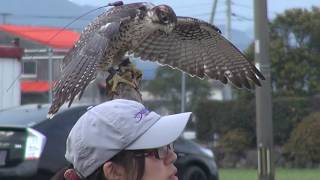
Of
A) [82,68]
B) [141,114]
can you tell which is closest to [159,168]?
[141,114]

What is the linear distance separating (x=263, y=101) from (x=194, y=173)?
126 centimetres

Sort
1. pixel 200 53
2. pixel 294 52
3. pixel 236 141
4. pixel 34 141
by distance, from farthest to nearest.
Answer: pixel 294 52 → pixel 236 141 → pixel 34 141 → pixel 200 53

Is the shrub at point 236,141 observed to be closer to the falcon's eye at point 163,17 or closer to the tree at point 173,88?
the tree at point 173,88

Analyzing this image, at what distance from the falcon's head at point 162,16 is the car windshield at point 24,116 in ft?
21.7

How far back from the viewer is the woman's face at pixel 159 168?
2898 millimetres

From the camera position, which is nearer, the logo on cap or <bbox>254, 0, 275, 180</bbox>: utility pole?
the logo on cap

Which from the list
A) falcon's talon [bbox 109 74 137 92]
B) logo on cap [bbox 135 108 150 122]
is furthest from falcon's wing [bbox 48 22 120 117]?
logo on cap [bbox 135 108 150 122]

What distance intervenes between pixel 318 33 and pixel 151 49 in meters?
30.2

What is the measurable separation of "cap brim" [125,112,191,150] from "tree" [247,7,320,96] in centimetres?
3185

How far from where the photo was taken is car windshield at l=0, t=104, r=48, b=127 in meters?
10.8

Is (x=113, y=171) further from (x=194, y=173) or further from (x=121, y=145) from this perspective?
(x=194, y=173)

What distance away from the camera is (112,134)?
287 cm

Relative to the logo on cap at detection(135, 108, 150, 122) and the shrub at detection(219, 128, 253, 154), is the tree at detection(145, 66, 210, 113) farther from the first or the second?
the logo on cap at detection(135, 108, 150, 122)

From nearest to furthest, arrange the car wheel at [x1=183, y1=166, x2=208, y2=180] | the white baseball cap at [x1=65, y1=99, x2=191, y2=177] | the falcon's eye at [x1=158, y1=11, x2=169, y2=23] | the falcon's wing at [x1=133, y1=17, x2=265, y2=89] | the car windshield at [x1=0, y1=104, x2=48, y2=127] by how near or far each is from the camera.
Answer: the white baseball cap at [x1=65, y1=99, x2=191, y2=177] < the falcon's eye at [x1=158, y1=11, x2=169, y2=23] < the falcon's wing at [x1=133, y1=17, x2=265, y2=89] < the car windshield at [x1=0, y1=104, x2=48, y2=127] < the car wheel at [x1=183, y1=166, x2=208, y2=180]
